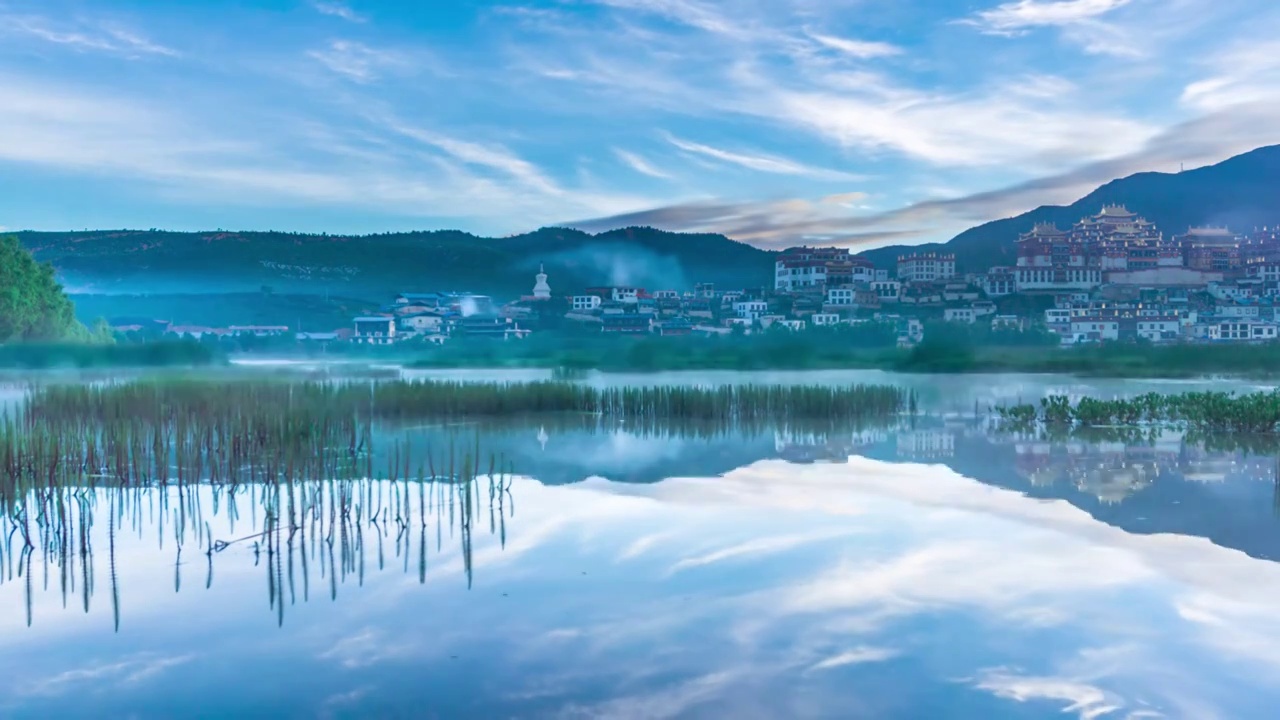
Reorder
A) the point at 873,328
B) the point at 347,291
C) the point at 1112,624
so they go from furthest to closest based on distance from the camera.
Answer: the point at 347,291
the point at 873,328
the point at 1112,624

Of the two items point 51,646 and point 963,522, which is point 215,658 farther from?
point 963,522

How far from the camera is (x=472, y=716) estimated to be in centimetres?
405

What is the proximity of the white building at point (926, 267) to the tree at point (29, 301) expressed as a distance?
6823 centimetres

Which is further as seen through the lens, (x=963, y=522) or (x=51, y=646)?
(x=963, y=522)

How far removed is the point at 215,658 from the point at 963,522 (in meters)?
5.71

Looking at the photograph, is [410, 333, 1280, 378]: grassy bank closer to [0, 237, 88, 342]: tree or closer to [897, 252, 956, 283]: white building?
[0, 237, 88, 342]: tree

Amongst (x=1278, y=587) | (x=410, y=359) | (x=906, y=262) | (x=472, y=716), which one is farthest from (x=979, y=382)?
(x=906, y=262)

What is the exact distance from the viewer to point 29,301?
30.4m

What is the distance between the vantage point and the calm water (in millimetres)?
4281

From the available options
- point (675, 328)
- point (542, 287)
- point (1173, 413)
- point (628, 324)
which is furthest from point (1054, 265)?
point (1173, 413)

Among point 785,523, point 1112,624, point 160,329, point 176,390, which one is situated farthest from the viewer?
point 160,329

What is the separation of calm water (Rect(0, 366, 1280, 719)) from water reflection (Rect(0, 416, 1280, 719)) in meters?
0.02

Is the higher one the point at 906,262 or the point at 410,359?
the point at 906,262

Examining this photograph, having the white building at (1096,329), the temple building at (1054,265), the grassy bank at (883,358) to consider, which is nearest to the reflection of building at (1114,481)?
the grassy bank at (883,358)
